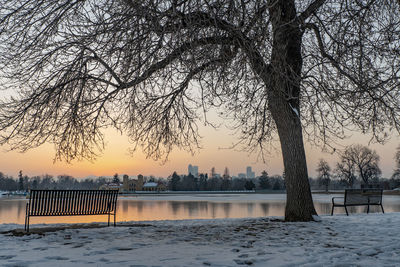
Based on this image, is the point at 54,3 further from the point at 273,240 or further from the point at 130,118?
the point at 273,240

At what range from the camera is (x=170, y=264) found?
3980 mm

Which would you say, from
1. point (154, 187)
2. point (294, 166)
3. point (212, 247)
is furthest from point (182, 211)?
point (154, 187)

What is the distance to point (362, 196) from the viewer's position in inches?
434

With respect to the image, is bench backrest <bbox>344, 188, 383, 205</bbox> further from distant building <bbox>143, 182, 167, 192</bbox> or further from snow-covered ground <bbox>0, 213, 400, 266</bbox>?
distant building <bbox>143, 182, 167, 192</bbox>

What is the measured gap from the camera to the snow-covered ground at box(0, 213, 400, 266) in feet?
13.6

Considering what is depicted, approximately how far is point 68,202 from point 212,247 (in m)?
3.91

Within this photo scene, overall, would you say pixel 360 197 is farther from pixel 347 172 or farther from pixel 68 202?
pixel 347 172

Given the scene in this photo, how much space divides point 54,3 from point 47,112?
286 centimetres

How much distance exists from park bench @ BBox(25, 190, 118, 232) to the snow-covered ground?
24.1 inches

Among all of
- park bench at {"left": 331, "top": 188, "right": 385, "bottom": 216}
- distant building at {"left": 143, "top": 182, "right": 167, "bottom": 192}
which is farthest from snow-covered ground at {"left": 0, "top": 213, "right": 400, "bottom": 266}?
distant building at {"left": 143, "top": 182, "right": 167, "bottom": 192}

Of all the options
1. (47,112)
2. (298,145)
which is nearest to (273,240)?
(298,145)

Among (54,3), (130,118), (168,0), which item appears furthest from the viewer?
(130,118)

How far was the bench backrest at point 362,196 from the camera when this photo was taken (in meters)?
10.5

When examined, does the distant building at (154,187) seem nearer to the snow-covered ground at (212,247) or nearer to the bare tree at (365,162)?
the bare tree at (365,162)
